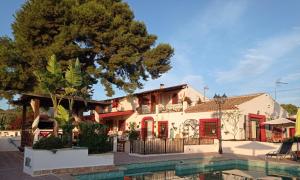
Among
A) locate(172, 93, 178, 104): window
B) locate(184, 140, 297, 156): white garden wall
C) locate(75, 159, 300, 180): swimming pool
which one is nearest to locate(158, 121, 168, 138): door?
locate(172, 93, 178, 104): window

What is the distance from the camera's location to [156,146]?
20.3 m

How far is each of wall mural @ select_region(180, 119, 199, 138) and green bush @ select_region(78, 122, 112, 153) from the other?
14.2m

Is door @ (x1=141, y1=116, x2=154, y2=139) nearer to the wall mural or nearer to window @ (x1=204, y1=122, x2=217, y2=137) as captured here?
the wall mural

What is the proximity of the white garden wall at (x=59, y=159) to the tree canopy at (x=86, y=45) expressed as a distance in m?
12.0

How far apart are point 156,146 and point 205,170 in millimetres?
5168

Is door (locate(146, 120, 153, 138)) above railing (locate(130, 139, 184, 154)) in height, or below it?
above

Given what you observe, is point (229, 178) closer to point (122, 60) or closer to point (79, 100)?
point (79, 100)

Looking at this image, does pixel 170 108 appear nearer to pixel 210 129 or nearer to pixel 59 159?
pixel 210 129

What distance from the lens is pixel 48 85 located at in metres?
14.5

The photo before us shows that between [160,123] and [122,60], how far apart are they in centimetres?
840

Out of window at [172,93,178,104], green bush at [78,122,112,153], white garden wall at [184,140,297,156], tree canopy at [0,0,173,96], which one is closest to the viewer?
green bush at [78,122,112,153]

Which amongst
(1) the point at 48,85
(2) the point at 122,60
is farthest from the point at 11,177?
(2) the point at 122,60

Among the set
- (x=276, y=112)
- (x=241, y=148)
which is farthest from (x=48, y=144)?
(x=276, y=112)

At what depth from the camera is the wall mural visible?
1073 inches
